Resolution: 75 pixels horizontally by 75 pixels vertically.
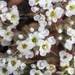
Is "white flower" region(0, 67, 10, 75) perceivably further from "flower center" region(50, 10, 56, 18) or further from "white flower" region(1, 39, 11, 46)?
"flower center" region(50, 10, 56, 18)

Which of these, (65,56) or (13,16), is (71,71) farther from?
(13,16)

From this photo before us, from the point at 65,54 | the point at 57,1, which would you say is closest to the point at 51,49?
the point at 65,54

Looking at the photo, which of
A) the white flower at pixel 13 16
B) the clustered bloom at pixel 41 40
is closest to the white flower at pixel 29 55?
the clustered bloom at pixel 41 40

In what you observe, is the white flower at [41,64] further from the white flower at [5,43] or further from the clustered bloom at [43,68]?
the white flower at [5,43]

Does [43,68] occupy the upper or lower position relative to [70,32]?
lower

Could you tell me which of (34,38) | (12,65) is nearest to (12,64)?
(12,65)

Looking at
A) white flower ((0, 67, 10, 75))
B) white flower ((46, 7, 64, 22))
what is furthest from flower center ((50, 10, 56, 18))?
white flower ((0, 67, 10, 75))
